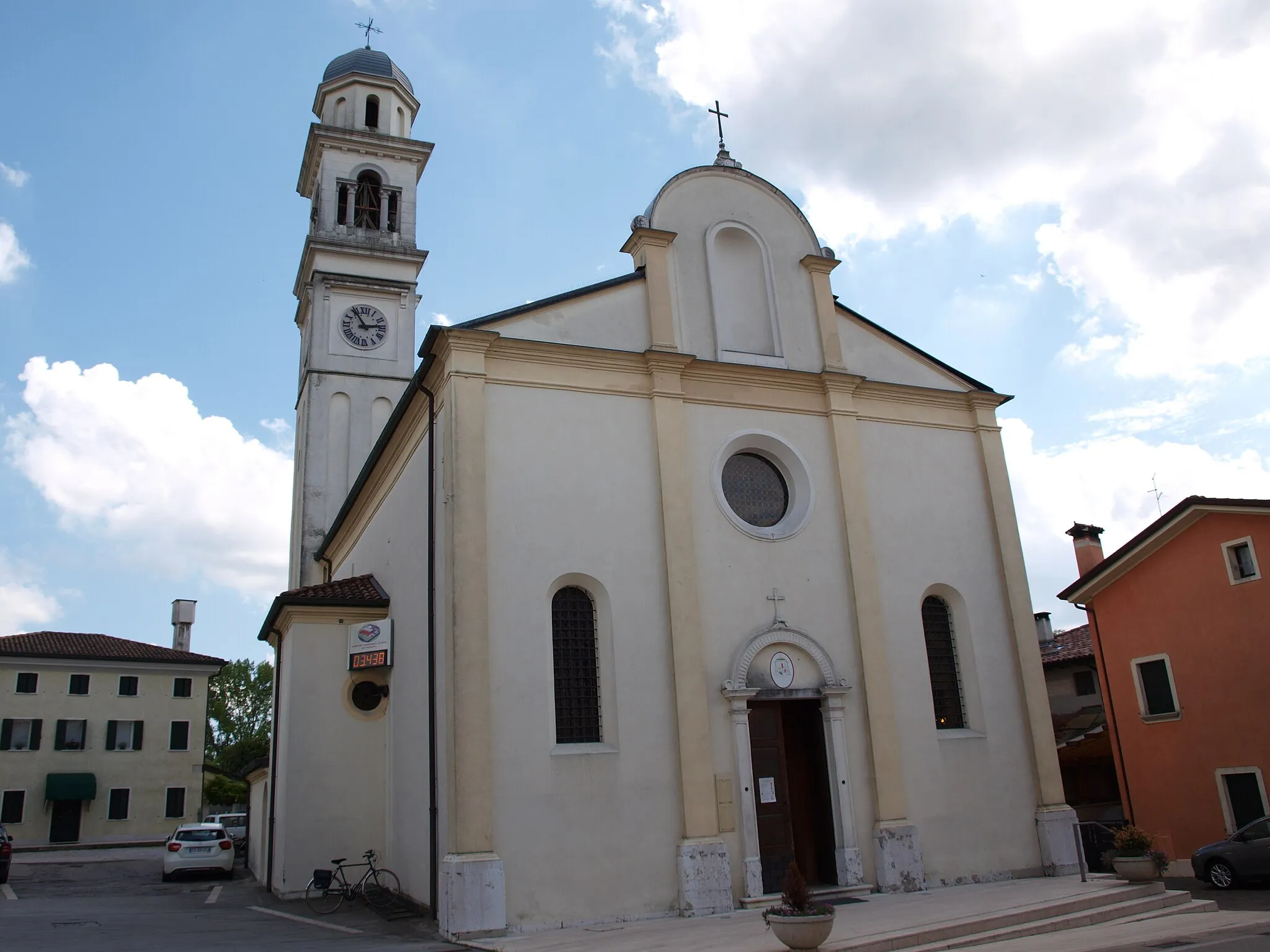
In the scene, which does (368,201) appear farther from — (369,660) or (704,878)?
(704,878)

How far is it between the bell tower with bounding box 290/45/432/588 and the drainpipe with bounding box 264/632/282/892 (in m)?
5.86

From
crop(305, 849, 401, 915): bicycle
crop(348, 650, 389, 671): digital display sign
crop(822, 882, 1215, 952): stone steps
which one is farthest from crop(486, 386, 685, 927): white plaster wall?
crop(348, 650, 389, 671): digital display sign

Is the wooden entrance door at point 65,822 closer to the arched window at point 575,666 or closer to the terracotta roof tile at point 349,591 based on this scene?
the terracotta roof tile at point 349,591

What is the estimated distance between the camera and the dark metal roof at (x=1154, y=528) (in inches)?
752

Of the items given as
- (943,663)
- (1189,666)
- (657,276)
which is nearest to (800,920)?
(943,663)

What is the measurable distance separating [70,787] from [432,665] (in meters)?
31.3

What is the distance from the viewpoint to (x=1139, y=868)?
1238 cm

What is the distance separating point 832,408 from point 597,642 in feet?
18.6

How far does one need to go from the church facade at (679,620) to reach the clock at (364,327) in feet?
31.1

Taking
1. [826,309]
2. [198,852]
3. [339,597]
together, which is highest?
[826,309]

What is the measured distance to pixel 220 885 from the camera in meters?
18.9

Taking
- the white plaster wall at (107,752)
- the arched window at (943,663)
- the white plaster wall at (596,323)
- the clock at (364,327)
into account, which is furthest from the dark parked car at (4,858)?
the arched window at (943,663)

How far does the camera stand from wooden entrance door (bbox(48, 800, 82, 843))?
116 ft

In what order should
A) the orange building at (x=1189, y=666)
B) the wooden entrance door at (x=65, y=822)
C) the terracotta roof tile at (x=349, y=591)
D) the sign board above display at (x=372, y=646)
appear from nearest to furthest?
the sign board above display at (x=372, y=646) → the terracotta roof tile at (x=349, y=591) → the orange building at (x=1189, y=666) → the wooden entrance door at (x=65, y=822)
